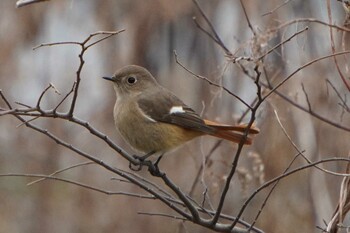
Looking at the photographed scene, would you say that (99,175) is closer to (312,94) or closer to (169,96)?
(312,94)

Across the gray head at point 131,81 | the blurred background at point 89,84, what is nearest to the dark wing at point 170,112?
the gray head at point 131,81

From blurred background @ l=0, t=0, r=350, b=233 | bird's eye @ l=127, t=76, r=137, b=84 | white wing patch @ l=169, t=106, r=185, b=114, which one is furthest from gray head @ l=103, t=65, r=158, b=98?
blurred background @ l=0, t=0, r=350, b=233

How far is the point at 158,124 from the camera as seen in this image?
477 cm

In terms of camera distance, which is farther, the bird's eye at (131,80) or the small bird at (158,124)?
the bird's eye at (131,80)

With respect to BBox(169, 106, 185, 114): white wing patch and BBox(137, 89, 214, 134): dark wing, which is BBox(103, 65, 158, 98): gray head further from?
BBox(169, 106, 185, 114): white wing patch

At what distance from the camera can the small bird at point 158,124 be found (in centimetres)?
465

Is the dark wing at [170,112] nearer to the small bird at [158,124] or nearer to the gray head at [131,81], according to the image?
the small bird at [158,124]

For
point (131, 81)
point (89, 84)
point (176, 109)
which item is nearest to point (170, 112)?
point (176, 109)

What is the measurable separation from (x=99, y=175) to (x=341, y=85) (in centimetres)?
321

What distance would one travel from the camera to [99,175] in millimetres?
8555

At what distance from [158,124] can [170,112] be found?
0.14 m

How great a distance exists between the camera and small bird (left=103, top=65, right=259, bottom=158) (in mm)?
4652

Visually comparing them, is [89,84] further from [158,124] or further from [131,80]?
[158,124]

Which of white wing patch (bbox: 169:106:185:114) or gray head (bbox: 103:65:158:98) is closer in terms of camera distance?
white wing patch (bbox: 169:106:185:114)
